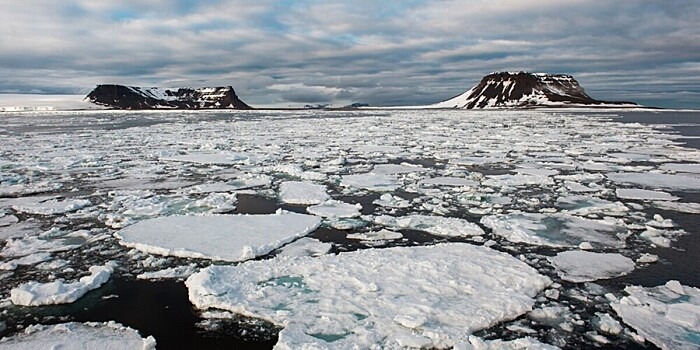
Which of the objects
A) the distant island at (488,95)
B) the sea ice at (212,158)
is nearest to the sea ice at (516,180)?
the sea ice at (212,158)

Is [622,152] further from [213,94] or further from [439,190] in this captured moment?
[213,94]

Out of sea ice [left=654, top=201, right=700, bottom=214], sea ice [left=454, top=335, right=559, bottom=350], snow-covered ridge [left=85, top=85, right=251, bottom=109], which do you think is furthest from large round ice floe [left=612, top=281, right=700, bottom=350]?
snow-covered ridge [left=85, top=85, right=251, bottom=109]

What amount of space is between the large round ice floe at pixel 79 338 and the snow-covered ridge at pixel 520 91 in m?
146

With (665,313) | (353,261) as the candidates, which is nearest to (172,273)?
(353,261)

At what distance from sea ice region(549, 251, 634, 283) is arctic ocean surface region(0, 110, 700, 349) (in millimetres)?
22

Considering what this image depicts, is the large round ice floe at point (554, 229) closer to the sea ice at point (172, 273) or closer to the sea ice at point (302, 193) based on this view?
the sea ice at point (302, 193)

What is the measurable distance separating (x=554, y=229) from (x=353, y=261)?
9.16 ft

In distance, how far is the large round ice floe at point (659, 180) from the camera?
8.38 meters

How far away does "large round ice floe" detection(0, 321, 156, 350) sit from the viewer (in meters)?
3.09

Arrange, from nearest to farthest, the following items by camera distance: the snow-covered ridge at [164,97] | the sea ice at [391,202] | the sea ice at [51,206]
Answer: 1. the sea ice at [51,206]
2. the sea ice at [391,202]
3. the snow-covered ridge at [164,97]

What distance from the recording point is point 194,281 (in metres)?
4.05

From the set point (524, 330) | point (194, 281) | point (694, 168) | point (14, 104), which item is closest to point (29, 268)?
point (194, 281)

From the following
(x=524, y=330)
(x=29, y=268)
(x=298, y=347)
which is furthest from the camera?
(x=29, y=268)

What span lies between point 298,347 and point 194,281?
1430 mm
